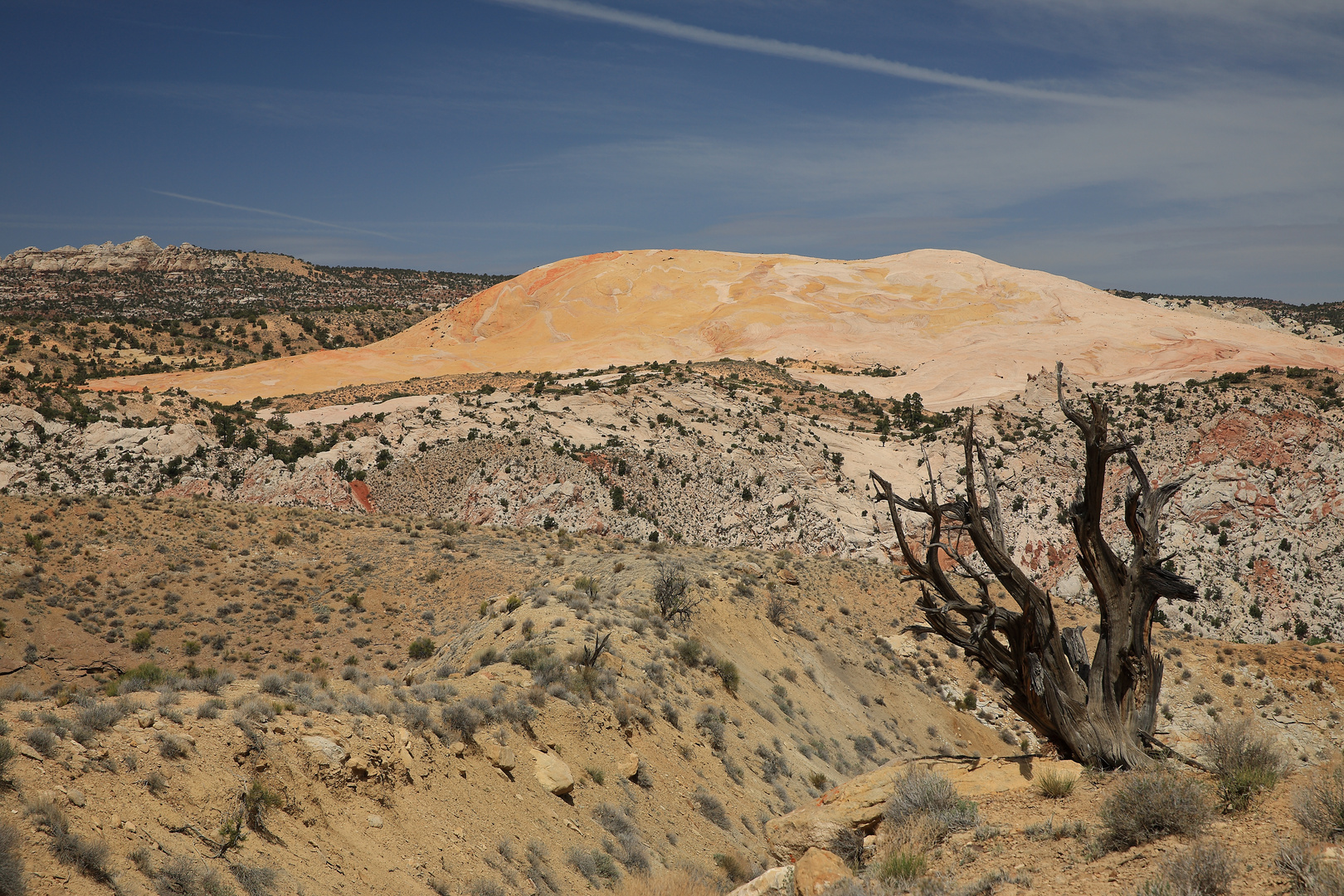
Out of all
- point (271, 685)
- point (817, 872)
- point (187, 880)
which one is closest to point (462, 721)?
point (271, 685)

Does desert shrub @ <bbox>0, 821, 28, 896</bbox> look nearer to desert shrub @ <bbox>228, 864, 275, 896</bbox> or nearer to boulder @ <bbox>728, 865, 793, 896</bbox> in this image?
desert shrub @ <bbox>228, 864, 275, 896</bbox>

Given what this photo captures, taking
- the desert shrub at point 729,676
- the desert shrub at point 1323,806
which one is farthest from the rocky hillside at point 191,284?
the desert shrub at point 1323,806

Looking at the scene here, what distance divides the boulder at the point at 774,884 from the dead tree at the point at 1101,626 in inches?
115

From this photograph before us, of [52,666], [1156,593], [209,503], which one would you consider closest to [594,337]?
[209,503]

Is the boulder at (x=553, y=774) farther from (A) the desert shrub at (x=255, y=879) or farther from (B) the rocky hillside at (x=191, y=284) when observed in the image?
(B) the rocky hillside at (x=191, y=284)

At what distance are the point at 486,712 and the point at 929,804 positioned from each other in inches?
245

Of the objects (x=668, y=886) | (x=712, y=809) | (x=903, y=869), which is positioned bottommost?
(x=712, y=809)

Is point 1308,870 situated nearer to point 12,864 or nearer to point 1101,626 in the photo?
point 1101,626

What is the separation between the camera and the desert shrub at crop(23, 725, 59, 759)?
6387 millimetres

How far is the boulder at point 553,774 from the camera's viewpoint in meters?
10.6

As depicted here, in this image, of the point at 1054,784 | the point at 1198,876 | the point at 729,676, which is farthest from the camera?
the point at 729,676

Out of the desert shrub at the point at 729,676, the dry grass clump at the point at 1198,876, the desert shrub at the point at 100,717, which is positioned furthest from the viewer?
the desert shrub at the point at 729,676

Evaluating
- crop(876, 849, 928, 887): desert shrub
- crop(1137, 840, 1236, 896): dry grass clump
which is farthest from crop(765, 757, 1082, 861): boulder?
crop(1137, 840, 1236, 896): dry grass clump

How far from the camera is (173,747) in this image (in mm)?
7227
